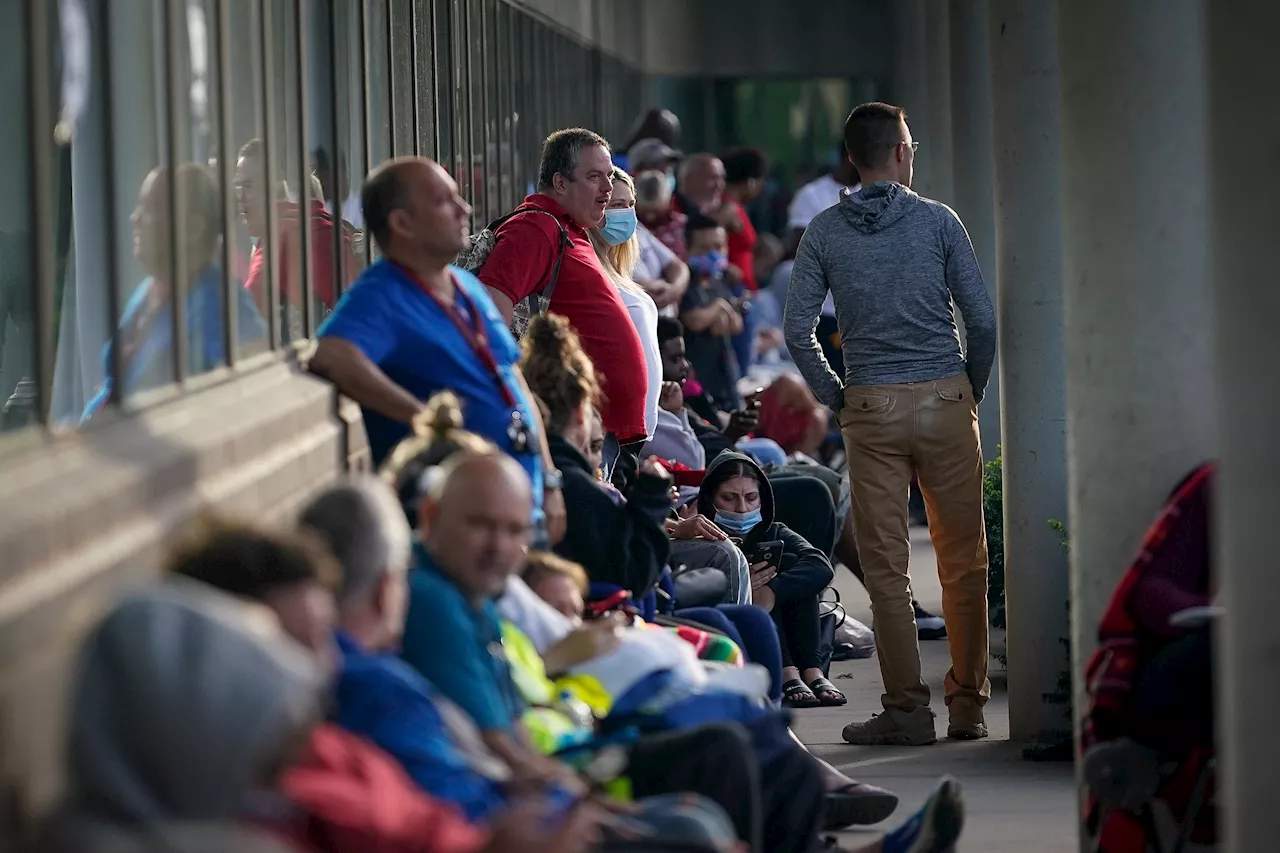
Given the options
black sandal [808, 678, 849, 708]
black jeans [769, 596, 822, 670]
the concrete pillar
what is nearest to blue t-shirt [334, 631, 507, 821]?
black jeans [769, 596, 822, 670]

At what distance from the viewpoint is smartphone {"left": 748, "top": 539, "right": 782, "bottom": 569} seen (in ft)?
25.4

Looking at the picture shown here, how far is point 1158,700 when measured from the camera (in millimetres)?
4703

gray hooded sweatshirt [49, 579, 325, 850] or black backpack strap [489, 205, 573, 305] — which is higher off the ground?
black backpack strap [489, 205, 573, 305]

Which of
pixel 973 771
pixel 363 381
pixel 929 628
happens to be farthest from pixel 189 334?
pixel 929 628

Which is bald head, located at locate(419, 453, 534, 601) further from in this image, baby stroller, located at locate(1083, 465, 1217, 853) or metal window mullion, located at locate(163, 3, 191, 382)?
baby stroller, located at locate(1083, 465, 1217, 853)

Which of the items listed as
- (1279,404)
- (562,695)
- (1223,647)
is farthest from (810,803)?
(1279,404)

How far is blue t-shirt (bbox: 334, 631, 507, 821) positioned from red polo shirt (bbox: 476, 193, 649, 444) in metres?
3.41

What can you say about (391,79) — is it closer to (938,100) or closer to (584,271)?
(584,271)

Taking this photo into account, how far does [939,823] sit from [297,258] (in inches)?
97.1

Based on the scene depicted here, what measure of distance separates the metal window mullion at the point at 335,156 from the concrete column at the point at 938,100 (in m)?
9.09

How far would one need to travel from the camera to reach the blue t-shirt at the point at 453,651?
385 cm

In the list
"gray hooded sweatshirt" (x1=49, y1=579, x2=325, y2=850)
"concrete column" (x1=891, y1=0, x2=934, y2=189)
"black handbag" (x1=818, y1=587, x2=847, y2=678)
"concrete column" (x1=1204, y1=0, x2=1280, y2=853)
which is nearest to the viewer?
"gray hooded sweatshirt" (x1=49, y1=579, x2=325, y2=850)

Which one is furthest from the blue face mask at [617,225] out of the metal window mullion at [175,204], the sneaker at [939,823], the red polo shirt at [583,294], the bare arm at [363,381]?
the sneaker at [939,823]

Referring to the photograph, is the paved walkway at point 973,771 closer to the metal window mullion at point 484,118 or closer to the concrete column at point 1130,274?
the concrete column at point 1130,274
